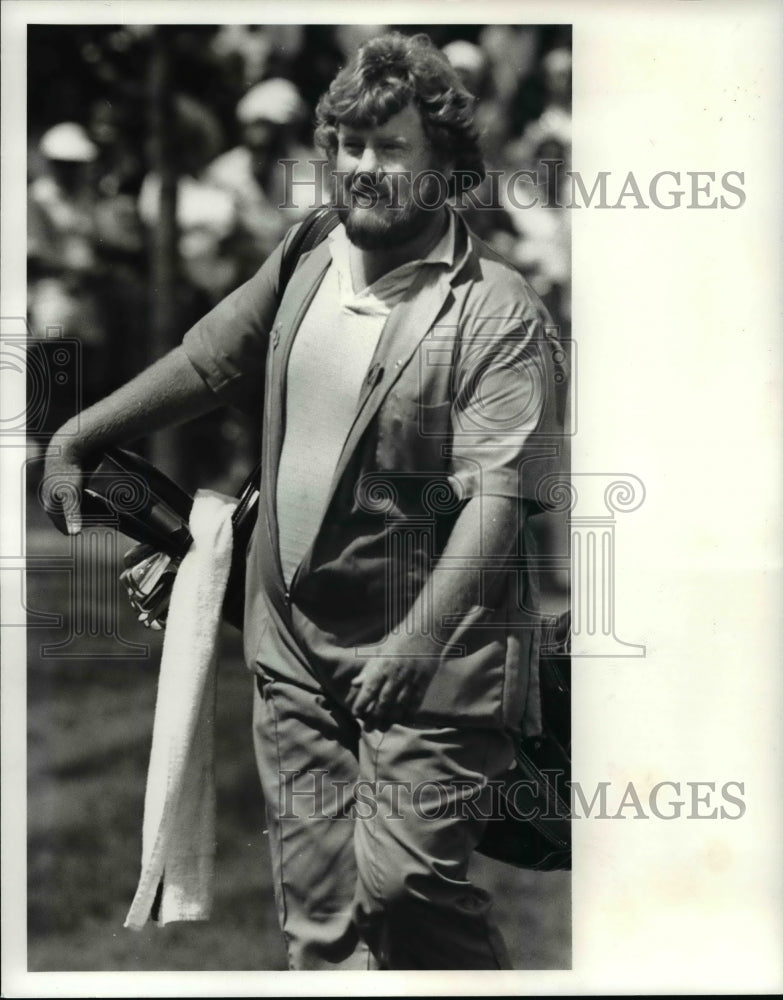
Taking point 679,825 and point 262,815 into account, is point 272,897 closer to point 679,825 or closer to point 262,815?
point 262,815

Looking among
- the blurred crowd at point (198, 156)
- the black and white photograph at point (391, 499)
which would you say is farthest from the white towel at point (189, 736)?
the blurred crowd at point (198, 156)

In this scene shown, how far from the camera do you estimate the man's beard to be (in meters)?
3.21

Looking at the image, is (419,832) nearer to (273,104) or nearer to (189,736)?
(189,736)

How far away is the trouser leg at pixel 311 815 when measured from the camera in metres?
3.22

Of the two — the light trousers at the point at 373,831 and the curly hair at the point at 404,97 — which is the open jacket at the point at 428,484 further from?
the curly hair at the point at 404,97

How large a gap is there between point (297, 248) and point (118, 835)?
1518 mm

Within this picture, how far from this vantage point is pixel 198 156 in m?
3.34

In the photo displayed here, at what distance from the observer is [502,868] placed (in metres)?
3.32

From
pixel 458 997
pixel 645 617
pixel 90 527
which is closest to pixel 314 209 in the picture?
pixel 90 527

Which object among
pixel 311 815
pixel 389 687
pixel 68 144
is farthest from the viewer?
pixel 68 144

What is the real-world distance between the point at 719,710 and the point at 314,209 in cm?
160

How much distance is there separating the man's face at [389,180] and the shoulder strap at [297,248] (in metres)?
0.08

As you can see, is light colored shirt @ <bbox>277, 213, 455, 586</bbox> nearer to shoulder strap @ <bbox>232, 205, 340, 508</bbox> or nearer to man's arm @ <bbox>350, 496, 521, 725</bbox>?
shoulder strap @ <bbox>232, 205, 340, 508</bbox>

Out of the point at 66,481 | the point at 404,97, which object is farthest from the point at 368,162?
the point at 66,481
